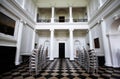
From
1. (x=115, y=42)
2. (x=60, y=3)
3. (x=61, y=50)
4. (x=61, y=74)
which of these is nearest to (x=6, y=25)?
(x=61, y=74)

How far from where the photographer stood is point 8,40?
4.50 m

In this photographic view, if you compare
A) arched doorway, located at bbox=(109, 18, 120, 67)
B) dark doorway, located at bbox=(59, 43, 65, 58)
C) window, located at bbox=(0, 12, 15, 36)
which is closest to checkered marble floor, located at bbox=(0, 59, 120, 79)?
arched doorway, located at bbox=(109, 18, 120, 67)

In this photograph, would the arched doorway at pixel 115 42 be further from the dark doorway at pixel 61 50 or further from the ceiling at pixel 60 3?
the dark doorway at pixel 61 50

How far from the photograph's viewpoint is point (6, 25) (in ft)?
14.5

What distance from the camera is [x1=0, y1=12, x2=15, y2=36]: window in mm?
4094

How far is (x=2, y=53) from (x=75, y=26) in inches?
297

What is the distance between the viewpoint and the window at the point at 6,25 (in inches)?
161

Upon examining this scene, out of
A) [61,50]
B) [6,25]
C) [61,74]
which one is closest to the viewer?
[61,74]

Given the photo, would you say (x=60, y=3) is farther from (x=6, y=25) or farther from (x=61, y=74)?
(x=61, y=74)

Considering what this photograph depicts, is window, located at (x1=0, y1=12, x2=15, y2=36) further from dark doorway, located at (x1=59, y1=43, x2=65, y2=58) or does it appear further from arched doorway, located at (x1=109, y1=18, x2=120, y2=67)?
dark doorway, located at (x1=59, y1=43, x2=65, y2=58)

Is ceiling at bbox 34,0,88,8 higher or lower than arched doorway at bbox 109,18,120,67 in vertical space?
higher

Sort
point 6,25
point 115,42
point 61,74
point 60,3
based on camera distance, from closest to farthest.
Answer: point 61,74
point 6,25
point 115,42
point 60,3

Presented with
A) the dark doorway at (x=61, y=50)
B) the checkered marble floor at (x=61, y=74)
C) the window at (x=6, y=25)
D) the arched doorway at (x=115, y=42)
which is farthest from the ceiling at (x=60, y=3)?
the checkered marble floor at (x=61, y=74)

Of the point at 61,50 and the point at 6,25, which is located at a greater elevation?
the point at 6,25
